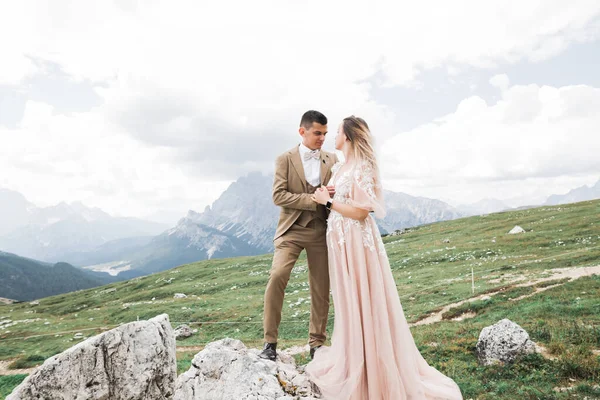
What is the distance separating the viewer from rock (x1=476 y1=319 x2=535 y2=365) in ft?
29.0

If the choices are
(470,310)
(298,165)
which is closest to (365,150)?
(298,165)

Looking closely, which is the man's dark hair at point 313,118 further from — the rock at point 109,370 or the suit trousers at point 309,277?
the rock at point 109,370

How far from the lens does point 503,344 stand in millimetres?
9047

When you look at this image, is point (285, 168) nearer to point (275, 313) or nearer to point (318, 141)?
point (318, 141)

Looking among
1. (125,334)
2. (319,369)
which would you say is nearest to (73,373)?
(125,334)

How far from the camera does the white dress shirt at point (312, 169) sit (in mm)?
7124

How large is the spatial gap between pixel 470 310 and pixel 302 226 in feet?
46.0

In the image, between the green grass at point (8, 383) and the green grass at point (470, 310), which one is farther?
the green grass at point (8, 383)

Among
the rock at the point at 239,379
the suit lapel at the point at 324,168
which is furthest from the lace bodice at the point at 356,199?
the rock at the point at 239,379

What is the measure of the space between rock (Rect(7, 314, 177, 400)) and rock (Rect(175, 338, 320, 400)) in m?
1.07

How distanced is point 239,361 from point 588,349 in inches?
327

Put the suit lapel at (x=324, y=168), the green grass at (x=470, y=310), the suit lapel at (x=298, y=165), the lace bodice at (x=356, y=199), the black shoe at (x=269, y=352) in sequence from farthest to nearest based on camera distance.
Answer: the green grass at (x=470, y=310), the suit lapel at (x=324, y=168), the suit lapel at (x=298, y=165), the black shoe at (x=269, y=352), the lace bodice at (x=356, y=199)

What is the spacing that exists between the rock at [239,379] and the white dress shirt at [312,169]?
3.51 meters

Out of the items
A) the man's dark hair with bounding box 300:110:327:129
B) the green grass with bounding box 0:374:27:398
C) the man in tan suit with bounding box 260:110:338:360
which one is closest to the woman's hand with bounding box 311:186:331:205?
the man in tan suit with bounding box 260:110:338:360
